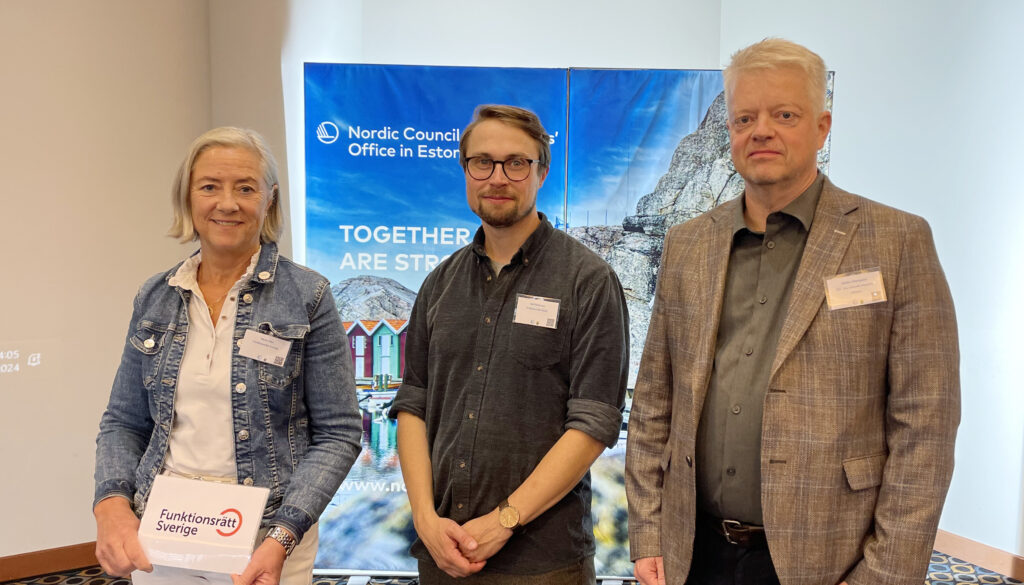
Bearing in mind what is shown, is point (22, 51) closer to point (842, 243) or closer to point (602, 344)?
point (602, 344)

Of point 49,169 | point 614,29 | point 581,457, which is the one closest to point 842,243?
point 581,457

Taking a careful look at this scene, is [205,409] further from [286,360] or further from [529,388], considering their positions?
[529,388]

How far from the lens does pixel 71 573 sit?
3.44m

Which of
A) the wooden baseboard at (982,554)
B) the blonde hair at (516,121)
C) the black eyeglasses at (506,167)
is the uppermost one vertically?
the blonde hair at (516,121)

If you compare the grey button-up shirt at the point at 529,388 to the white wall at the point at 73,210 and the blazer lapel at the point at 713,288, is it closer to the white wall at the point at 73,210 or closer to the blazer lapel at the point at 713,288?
the blazer lapel at the point at 713,288

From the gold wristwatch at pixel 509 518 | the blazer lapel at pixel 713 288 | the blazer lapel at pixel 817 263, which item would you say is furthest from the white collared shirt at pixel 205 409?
the blazer lapel at pixel 817 263

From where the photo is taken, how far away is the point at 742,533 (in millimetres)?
1433

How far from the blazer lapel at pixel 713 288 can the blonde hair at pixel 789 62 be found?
28 centimetres

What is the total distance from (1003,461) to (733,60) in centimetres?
324

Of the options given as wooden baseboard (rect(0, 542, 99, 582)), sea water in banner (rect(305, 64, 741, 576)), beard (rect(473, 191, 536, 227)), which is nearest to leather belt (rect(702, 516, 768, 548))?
beard (rect(473, 191, 536, 227))

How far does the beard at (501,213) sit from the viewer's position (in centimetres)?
174

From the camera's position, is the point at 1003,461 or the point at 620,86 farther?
the point at 1003,461

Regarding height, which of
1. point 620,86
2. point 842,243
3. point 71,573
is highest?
point 620,86

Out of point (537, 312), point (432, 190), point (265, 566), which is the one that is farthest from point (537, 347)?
point (432, 190)
